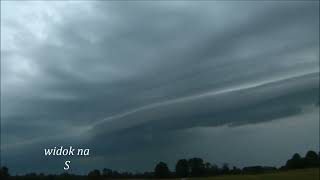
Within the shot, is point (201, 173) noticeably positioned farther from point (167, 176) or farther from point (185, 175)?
point (167, 176)

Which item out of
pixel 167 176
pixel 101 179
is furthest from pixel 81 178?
pixel 167 176

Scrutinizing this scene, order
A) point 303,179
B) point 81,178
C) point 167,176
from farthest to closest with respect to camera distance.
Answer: point 167,176 → point 303,179 → point 81,178

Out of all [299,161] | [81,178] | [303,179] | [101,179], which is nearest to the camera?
[81,178]

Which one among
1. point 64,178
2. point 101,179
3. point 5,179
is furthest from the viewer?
point 101,179

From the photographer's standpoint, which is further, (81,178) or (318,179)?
(318,179)

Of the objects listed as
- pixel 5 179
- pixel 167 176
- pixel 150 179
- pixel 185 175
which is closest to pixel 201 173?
pixel 185 175

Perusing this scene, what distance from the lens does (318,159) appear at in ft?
593

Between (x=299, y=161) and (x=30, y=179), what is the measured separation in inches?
4876

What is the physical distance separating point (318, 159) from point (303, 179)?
82699 millimetres

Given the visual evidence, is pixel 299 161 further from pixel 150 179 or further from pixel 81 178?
pixel 81 178

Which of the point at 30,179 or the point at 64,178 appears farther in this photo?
the point at 30,179

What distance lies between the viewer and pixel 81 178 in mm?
62750

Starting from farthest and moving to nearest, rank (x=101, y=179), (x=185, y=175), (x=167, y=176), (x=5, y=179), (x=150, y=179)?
(x=185, y=175) → (x=167, y=176) → (x=150, y=179) → (x=101, y=179) → (x=5, y=179)

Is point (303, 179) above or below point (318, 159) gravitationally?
below
